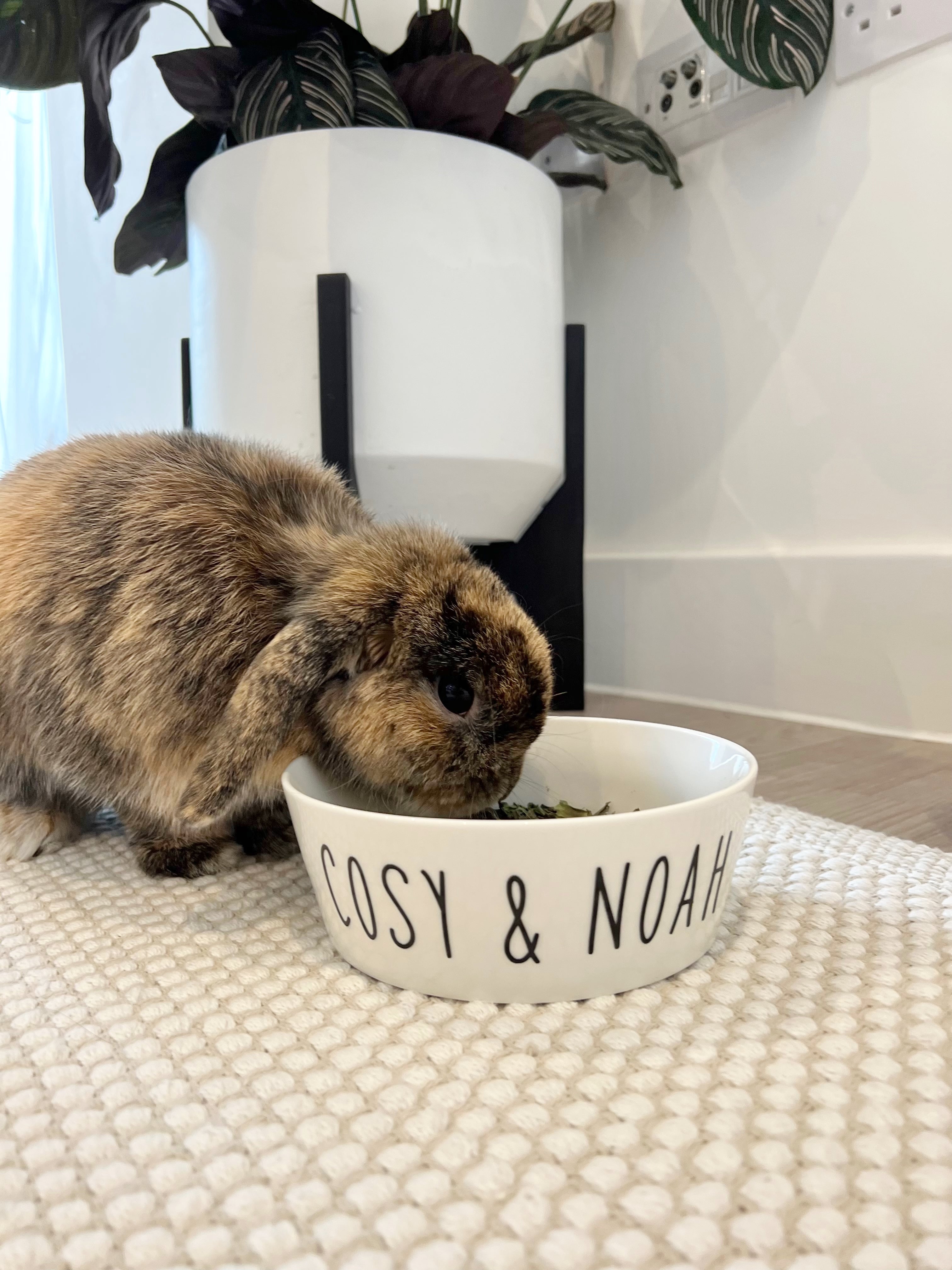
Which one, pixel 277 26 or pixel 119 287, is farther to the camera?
pixel 119 287

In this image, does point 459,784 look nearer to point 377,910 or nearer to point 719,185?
point 377,910

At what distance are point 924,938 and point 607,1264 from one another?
1.17ft

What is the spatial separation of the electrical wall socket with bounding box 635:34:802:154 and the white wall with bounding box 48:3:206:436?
115cm

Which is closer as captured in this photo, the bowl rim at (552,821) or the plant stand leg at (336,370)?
the bowl rim at (552,821)

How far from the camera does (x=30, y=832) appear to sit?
0.80 meters

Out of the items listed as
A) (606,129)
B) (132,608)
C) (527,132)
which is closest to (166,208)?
(527,132)

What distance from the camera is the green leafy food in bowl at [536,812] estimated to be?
67 cm

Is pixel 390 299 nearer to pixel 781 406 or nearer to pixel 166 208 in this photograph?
pixel 166 208

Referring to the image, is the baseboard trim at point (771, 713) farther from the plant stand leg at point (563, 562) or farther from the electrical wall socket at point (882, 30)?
the electrical wall socket at point (882, 30)

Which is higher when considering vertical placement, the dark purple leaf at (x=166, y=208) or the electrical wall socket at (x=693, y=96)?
the electrical wall socket at (x=693, y=96)

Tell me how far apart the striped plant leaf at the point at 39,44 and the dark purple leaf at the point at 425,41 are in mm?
470

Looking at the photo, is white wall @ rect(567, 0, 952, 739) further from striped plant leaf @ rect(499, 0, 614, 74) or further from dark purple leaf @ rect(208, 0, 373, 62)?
dark purple leaf @ rect(208, 0, 373, 62)

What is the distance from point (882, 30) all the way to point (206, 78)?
0.92 m

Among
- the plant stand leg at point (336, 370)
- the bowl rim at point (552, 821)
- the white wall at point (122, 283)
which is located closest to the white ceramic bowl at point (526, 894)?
the bowl rim at point (552, 821)
